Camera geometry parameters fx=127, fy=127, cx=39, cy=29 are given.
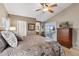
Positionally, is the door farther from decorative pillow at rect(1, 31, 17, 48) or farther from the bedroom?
decorative pillow at rect(1, 31, 17, 48)

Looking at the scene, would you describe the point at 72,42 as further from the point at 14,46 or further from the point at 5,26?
the point at 5,26

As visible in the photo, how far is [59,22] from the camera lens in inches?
80.0

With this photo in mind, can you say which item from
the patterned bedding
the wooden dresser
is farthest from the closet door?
the wooden dresser

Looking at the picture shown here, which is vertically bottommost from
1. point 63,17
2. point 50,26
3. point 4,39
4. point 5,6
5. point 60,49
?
point 60,49

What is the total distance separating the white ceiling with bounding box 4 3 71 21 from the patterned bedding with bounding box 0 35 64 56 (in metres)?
0.37

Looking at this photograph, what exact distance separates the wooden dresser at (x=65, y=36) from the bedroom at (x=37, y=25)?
0.02m

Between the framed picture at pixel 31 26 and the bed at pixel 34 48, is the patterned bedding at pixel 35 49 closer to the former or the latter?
the bed at pixel 34 48

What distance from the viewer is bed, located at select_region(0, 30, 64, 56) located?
1934 millimetres

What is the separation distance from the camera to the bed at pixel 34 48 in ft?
6.34

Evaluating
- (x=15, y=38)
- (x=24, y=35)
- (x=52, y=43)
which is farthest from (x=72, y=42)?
(x=15, y=38)

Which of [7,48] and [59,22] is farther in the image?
[59,22]

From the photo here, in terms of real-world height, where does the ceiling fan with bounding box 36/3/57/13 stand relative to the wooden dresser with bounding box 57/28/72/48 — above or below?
above

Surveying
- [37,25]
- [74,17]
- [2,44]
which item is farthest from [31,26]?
[74,17]

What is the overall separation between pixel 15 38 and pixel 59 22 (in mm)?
741
